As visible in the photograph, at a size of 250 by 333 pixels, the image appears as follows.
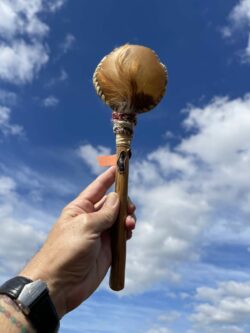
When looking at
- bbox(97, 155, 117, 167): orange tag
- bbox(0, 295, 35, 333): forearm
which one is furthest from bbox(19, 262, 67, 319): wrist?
bbox(97, 155, 117, 167): orange tag

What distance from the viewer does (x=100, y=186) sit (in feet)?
15.5

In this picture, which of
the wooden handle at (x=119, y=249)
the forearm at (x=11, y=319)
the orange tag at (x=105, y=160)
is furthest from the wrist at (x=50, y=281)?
the orange tag at (x=105, y=160)

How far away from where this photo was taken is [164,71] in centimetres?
502

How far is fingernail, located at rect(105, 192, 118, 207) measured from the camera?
444cm

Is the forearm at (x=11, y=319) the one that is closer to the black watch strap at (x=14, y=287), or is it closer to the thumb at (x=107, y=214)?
the black watch strap at (x=14, y=287)

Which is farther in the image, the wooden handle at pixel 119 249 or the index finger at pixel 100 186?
the index finger at pixel 100 186

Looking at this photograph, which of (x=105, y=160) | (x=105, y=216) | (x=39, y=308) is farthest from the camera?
(x=105, y=160)

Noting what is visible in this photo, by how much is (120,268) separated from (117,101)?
174 cm

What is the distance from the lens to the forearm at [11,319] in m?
3.11

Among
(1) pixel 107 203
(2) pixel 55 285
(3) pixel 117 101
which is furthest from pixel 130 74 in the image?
(2) pixel 55 285

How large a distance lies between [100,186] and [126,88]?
1062mm

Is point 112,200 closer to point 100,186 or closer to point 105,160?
point 100,186

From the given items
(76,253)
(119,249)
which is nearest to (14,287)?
(76,253)

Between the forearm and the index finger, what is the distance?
1.60 meters
